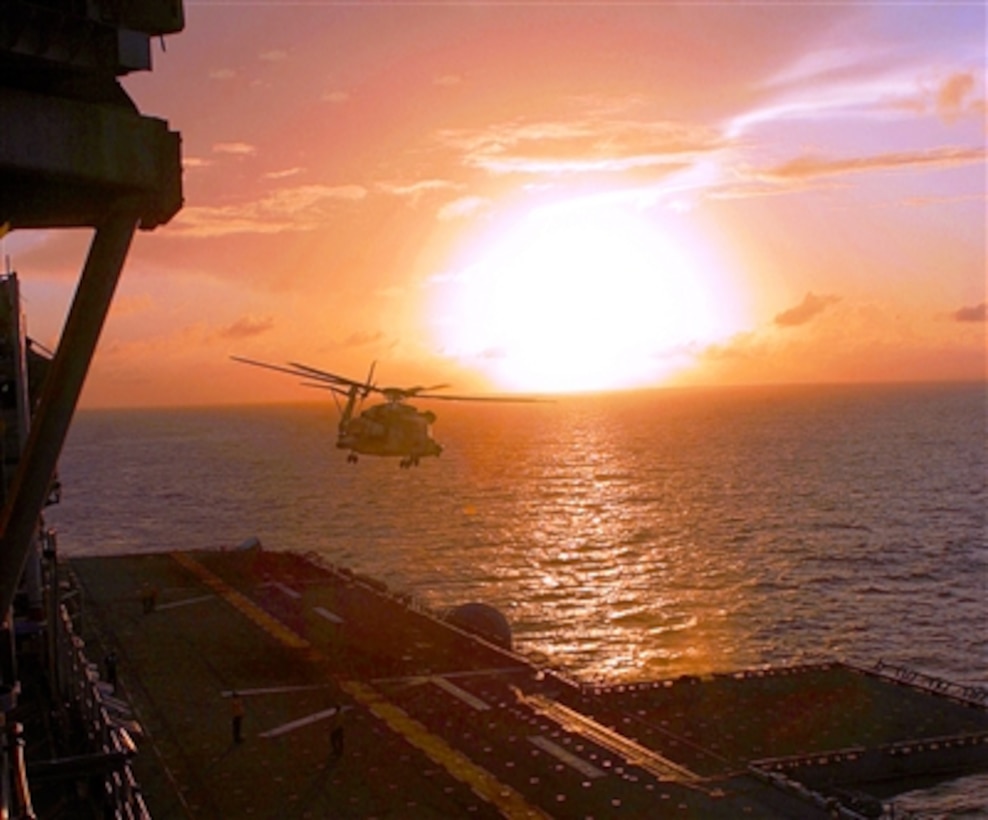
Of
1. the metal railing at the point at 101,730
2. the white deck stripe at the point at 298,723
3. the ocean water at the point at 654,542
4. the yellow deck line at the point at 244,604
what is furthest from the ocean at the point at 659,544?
the metal railing at the point at 101,730

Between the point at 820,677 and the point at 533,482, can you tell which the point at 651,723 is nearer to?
the point at 820,677

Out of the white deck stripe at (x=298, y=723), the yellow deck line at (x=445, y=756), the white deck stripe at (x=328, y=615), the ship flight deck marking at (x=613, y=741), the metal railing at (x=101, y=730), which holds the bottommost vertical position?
the ship flight deck marking at (x=613, y=741)

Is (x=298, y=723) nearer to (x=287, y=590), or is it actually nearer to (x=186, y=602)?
(x=186, y=602)

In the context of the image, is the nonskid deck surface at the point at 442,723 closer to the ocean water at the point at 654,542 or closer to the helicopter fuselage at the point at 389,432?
the helicopter fuselage at the point at 389,432

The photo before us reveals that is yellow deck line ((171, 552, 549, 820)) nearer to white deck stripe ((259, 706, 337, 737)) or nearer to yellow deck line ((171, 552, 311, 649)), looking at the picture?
yellow deck line ((171, 552, 311, 649))

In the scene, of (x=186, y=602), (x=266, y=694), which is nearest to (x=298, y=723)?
(x=266, y=694)

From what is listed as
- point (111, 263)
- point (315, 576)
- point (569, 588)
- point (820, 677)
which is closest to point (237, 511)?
point (569, 588)

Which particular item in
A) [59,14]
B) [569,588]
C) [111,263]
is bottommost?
[569,588]
